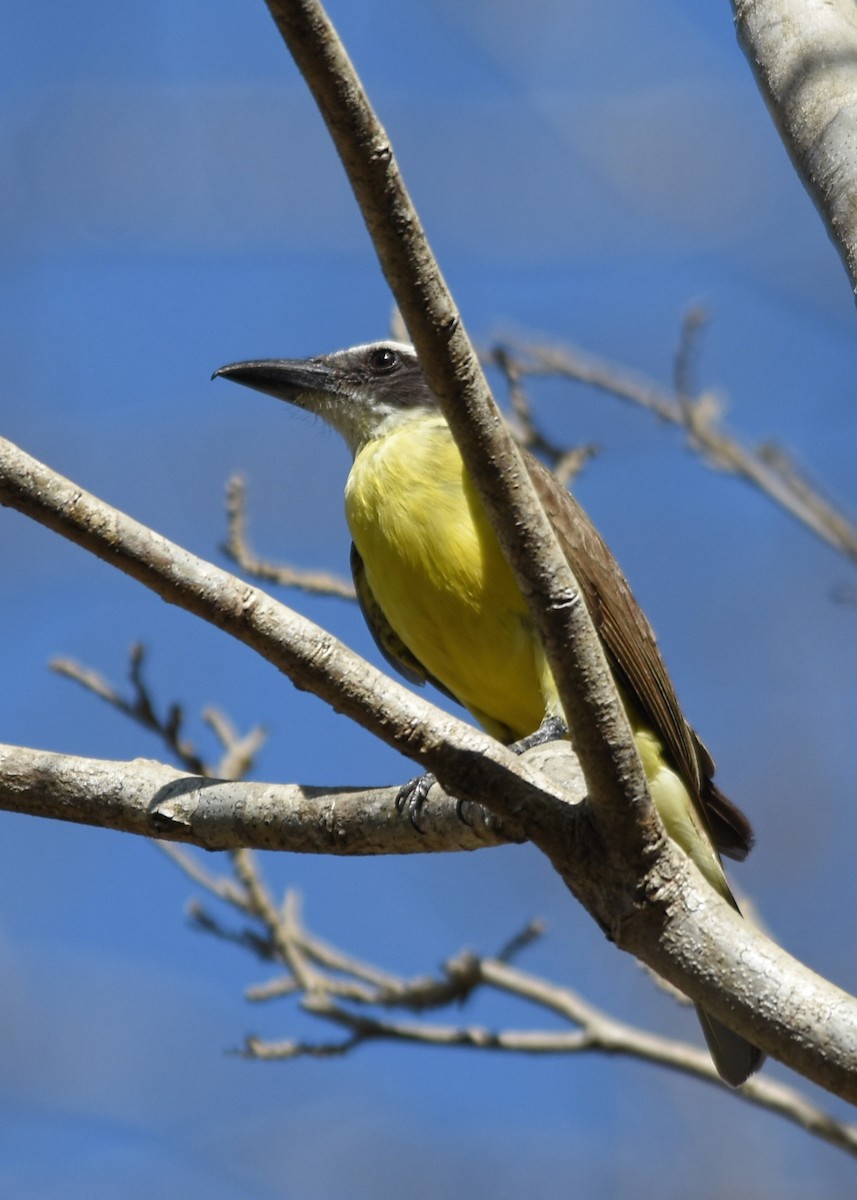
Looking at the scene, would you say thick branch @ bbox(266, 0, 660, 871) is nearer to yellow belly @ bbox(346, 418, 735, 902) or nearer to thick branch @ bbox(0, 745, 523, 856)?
thick branch @ bbox(0, 745, 523, 856)

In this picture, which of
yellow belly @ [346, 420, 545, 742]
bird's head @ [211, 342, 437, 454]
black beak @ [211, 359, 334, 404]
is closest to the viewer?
yellow belly @ [346, 420, 545, 742]

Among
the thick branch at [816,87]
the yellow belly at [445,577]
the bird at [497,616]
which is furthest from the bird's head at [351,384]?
the thick branch at [816,87]

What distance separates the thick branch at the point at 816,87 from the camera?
3.24 meters

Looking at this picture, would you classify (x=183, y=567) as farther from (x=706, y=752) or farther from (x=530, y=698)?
(x=706, y=752)

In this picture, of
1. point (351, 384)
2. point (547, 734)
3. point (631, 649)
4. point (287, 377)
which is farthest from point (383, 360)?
point (547, 734)

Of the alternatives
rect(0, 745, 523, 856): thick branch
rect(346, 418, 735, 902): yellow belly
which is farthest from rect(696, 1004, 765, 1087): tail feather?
rect(0, 745, 523, 856): thick branch

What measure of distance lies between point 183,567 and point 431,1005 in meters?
2.52

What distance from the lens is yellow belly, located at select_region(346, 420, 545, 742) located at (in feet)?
15.2

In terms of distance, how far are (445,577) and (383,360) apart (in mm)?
1472

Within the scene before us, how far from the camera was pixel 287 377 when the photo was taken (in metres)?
5.78

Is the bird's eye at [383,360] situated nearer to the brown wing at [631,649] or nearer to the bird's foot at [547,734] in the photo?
the brown wing at [631,649]

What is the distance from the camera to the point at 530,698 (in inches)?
191

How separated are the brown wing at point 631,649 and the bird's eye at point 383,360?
1.13m

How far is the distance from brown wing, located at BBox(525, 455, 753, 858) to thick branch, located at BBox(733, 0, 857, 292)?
55.3 inches
